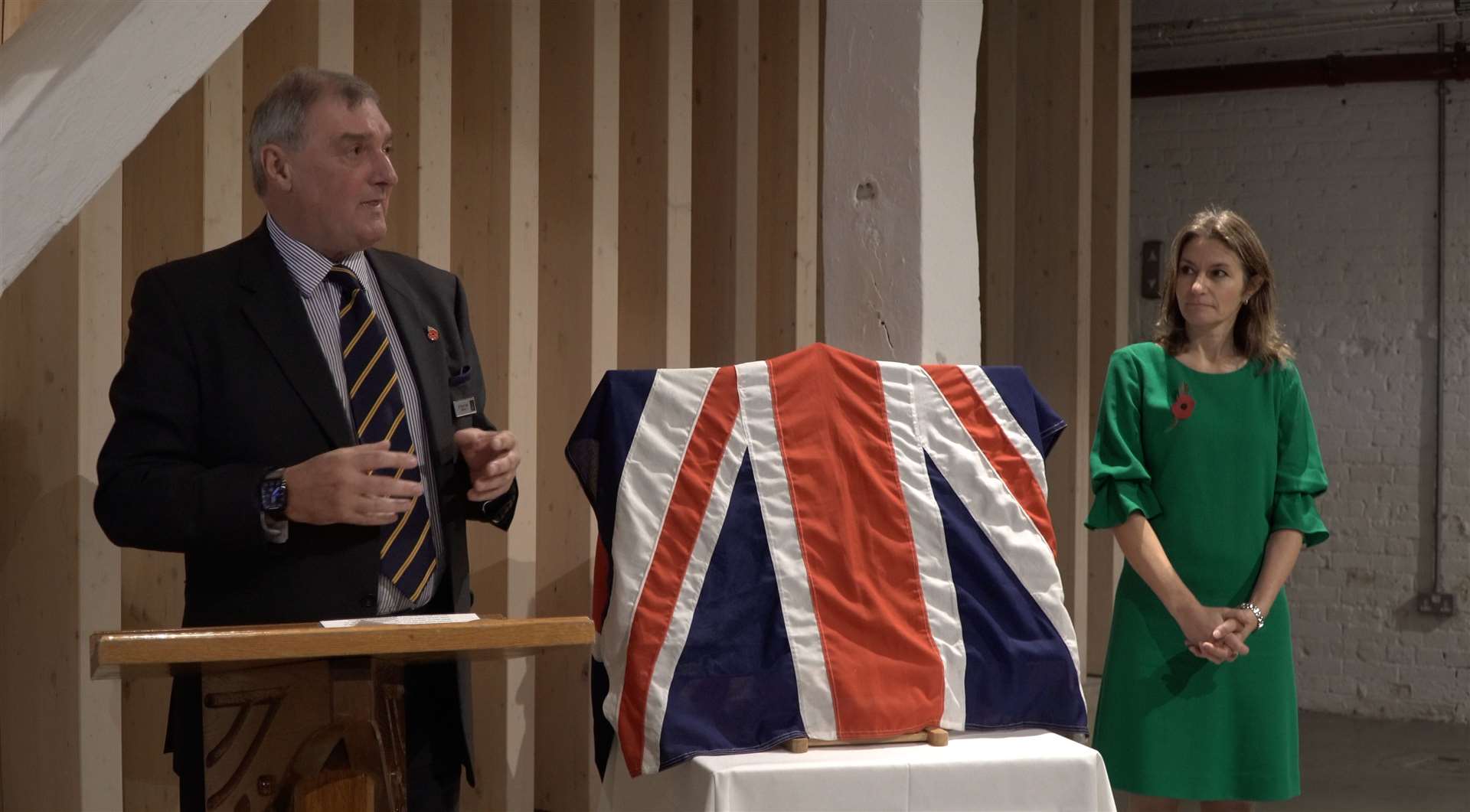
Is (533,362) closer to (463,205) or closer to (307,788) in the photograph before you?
(463,205)

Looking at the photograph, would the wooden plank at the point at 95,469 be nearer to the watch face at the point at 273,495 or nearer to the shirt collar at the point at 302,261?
the shirt collar at the point at 302,261

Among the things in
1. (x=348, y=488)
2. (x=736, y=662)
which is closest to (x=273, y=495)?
(x=348, y=488)

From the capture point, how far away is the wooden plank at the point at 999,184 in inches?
235

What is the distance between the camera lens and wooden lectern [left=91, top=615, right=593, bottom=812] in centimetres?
169

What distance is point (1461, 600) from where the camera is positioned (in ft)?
22.6

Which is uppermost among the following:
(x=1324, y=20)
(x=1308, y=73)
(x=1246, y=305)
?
(x=1324, y=20)

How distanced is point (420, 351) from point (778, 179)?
2870mm

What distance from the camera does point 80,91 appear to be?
1747mm

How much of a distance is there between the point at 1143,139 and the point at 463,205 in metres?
4.57

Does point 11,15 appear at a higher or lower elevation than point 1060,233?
higher

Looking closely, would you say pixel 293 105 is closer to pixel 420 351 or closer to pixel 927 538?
pixel 420 351

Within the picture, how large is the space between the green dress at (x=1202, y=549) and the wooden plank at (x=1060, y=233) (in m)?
2.73

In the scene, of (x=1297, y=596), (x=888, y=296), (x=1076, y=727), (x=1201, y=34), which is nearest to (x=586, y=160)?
(x=888, y=296)

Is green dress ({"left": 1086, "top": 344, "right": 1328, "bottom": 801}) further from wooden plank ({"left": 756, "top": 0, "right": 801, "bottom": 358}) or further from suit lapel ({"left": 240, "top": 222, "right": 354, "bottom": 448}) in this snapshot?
wooden plank ({"left": 756, "top": 0, "right": 801, "bottom": 358})
